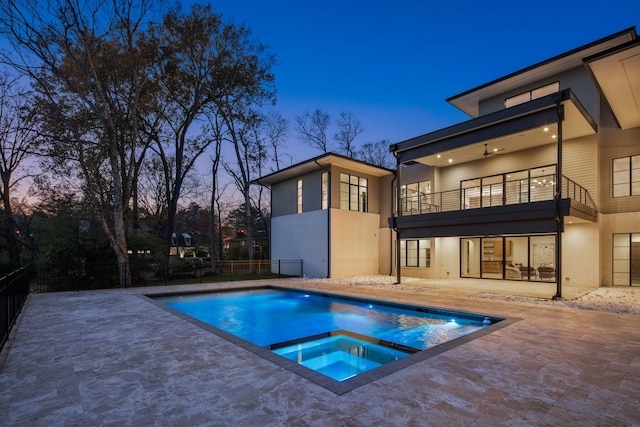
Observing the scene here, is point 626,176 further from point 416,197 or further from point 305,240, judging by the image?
point 305,240

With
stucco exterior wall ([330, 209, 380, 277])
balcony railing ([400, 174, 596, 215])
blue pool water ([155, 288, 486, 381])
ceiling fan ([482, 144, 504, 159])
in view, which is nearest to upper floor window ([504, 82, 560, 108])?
ceiling fan ([482, 144, 504, 159])

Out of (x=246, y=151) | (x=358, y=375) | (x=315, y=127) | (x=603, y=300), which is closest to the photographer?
(x=358, y=375)

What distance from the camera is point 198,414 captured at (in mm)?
2805

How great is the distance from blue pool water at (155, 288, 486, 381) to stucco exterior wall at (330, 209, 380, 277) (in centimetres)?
460

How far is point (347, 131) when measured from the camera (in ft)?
89.1

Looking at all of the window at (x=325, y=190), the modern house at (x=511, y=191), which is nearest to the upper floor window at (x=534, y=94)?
the modern house at (x=511, y=191)

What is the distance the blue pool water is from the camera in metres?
5.56

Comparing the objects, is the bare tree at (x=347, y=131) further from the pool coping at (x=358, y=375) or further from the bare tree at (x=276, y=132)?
the pool coping at (x=358, y=375)

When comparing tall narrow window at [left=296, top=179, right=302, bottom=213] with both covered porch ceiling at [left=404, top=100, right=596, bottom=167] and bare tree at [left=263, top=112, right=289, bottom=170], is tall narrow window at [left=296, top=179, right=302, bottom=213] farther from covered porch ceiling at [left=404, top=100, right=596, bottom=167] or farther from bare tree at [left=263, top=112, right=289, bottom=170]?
bare tree at [left=263, top=112, right=289, bottom=170]

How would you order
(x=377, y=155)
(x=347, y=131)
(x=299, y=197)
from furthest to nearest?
(x=377, y=155) < (x=347, y=131) < (x=299, y=197)

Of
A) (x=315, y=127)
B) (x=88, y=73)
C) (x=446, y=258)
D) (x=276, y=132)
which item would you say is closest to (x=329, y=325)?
(x=446, y=258)

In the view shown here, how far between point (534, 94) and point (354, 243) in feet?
32.8

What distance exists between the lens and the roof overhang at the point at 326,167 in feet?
50.4

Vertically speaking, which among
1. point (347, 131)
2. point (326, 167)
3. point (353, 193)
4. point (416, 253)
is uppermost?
point (347, 131)
